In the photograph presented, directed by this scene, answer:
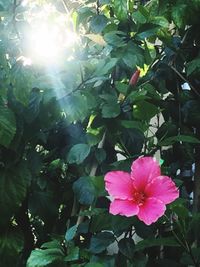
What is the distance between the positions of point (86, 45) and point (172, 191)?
2.63 feet

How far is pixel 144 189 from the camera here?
34.9 inches

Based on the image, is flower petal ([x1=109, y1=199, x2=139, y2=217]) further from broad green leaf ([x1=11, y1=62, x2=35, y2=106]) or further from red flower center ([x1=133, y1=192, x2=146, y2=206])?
broad green leaf ([x1=11, y1=62, x2=35, y2=106])

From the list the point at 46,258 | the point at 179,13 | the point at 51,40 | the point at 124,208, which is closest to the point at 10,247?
the point at 46,258

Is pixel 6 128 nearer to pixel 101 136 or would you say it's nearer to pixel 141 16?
pixel 101 136

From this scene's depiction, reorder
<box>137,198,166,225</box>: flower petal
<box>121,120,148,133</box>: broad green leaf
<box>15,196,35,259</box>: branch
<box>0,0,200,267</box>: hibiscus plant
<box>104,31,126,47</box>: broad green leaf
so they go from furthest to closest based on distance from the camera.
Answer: <box>15,196,35,259</box>: branch, <box>104,31,126,47</box>: broad green leaf, <box>121,120,148,133</box>: broad green leaf, <box>0,0,200,267</box>: hibiscus plant, <box>137,198,166,225</box>: flower petal

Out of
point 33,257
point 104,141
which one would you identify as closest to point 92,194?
point 104,141

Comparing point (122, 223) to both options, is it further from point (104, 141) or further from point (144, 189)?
point (104, 141)

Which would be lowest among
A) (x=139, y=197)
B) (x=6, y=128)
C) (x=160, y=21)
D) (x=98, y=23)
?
(x=139, y=197)

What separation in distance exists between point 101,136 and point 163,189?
42 centimetres

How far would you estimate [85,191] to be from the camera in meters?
1.25

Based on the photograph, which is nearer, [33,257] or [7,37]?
[33,257]

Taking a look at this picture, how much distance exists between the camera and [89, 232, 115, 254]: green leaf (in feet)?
3.49

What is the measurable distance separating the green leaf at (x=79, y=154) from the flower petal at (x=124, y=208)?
40 centimetres

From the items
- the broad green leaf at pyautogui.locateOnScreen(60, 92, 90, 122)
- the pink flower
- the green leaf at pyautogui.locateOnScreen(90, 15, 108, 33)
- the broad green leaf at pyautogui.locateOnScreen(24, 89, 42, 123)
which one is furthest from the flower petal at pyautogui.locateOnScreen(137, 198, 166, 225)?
the green leaf at pyautogui.locateOnScreen(90, 15, 108, 33)
